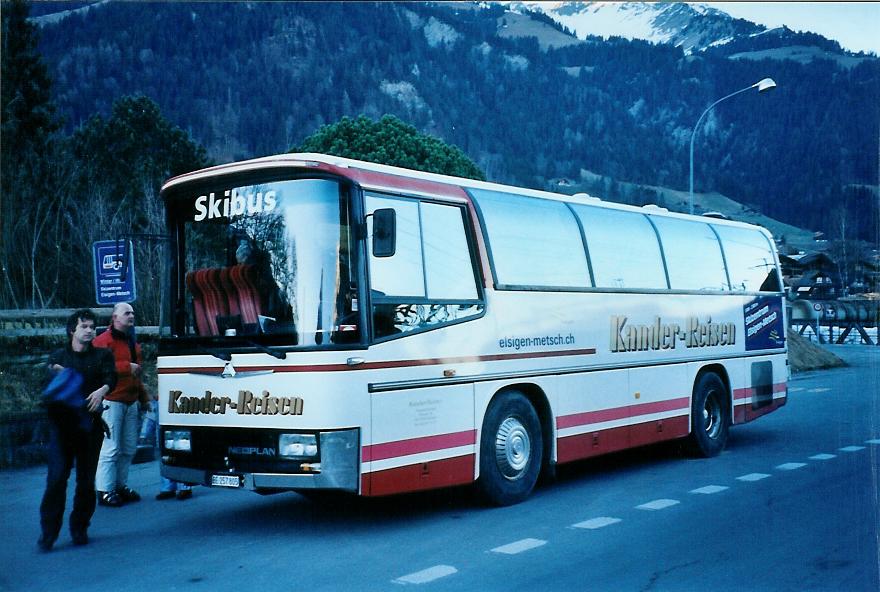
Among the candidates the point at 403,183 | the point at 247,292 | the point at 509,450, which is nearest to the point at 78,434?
the point at 247,292

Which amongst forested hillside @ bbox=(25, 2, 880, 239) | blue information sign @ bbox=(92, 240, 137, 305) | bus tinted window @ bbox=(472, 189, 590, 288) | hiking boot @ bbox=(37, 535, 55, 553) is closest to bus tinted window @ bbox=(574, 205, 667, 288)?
bus tinted window @ bbox=(472, 189, 590, 288)

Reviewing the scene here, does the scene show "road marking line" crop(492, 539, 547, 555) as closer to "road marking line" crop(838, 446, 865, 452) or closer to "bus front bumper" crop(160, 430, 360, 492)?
"bus front bumper" crop(160, 430, 360, 492)

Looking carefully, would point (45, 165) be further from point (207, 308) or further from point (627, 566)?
point (627, 566)

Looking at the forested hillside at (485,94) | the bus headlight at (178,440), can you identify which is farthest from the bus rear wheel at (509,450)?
the forested hillside at (485,94)

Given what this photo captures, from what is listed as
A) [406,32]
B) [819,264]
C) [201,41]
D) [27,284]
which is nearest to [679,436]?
[27,284]

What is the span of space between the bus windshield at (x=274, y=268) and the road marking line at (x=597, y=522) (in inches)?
95.5

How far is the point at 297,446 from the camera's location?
7.42 meters

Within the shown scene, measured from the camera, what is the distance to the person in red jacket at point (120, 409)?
9172 millimetres

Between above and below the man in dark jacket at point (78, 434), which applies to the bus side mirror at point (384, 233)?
above

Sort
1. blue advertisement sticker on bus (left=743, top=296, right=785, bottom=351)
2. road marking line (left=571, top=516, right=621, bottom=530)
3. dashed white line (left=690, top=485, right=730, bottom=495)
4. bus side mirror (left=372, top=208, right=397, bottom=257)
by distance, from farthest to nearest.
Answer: blue advertisement sticker on bus (left=743, top=296, right=785, bottom=351), dashed white line (left=690, top=485, right=730, bottom=495), road marking line (left=571, top=516, right=621, bottom=530), bus side mirror (left=372, top=208, right=397, bottom=257)

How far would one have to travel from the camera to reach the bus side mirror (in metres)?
7.57

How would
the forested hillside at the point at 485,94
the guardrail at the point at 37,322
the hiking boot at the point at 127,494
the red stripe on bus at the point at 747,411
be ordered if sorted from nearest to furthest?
the hiking boot at the point at 127,494, the red stripe on bus at the point at 747,411, the guardrail at the point at 37,322, the forested hillside at the point at 485,94

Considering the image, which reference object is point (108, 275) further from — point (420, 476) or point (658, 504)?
point (658, 504)

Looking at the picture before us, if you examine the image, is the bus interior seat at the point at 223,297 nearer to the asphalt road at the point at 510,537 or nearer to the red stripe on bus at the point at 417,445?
the red stripe on bus at the point at 417,445
